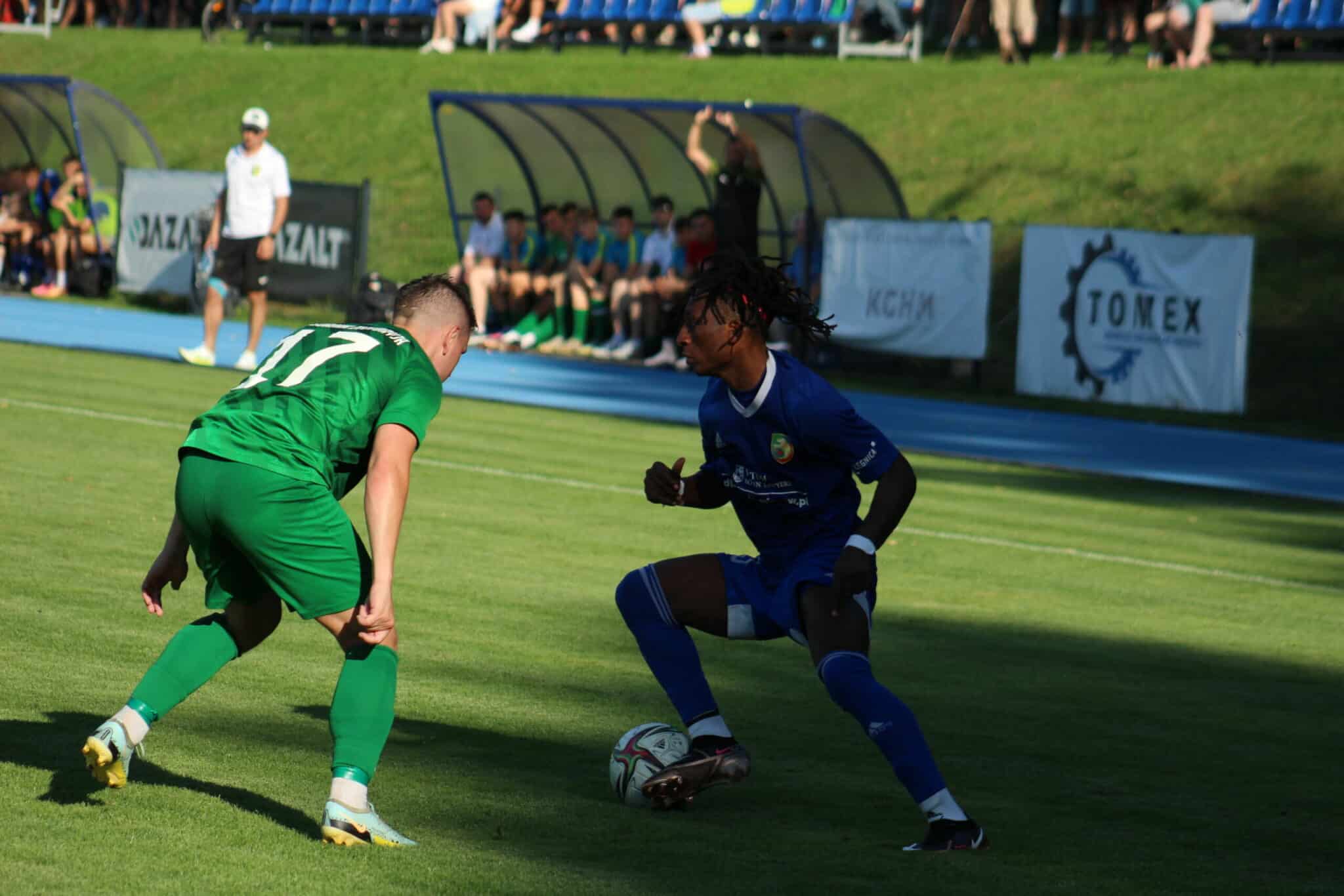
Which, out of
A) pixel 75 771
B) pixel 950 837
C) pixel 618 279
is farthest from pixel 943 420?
pixel 75 771

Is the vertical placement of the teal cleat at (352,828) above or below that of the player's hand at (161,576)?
below

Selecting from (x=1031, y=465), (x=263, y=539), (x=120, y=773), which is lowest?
(x=1031, y=465)

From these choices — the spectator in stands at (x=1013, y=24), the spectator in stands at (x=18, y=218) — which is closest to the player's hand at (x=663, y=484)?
the spectator in stands at (x=18, y=218)

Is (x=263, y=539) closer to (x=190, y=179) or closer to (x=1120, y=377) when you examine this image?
(x=1120, y=377)

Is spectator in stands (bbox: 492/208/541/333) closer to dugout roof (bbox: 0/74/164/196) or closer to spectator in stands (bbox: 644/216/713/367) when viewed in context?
spectator in stands (bbox: 644/216/713/367)

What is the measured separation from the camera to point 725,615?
5.89 meters

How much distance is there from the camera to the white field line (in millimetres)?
Answer: 10922

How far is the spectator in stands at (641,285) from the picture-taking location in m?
22.8

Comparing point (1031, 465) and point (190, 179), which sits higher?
point (190, 179)

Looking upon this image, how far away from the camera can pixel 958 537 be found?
11.8 meters

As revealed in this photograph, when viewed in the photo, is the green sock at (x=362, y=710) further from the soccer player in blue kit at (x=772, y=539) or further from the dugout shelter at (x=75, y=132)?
the dugout shelter at (x=75, y=132)

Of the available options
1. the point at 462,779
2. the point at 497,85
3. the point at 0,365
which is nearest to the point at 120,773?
the point at 462,779

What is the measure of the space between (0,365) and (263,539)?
14.2m

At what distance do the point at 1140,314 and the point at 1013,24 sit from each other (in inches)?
560
